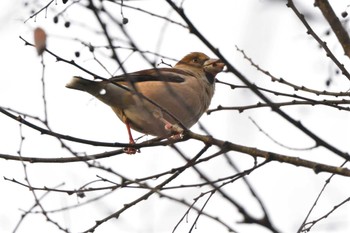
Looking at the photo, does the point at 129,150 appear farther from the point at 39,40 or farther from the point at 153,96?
the point at 39,40

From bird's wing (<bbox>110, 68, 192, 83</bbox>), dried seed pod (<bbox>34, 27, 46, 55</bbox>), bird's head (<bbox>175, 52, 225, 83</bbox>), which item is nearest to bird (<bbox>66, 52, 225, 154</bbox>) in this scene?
bird's wing (<bbox>110, 68, 192, 83</bbox>)

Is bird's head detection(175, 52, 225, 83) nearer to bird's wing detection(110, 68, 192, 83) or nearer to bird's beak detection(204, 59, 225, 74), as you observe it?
bird's beak detection(204, 59, 225, 74)

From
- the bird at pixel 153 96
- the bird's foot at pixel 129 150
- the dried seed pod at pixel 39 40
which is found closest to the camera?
the dried seed pod at pixel 39 40

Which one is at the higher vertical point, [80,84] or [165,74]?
[165,74]

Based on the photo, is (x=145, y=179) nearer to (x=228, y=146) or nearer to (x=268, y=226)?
(x=228, y=146)

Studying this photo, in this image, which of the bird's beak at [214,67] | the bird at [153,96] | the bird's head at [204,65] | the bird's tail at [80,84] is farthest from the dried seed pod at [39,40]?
the bird's beak at [214,67]

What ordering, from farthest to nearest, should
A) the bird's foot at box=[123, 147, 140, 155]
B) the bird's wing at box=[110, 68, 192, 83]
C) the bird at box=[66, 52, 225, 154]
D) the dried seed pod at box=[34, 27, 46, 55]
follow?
1. the bird's wing at box=[110, 68, 192, 83]
2. the bird at box=[66, 52, 225, 154]
3. the bird's foot at box=[123, 147, 140, 155]
4. the dried seed pod at box=[34, 27, 46, 55]

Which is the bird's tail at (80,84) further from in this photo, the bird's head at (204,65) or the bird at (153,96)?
the bird's head at (204,65)

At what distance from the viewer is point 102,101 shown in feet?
18.8

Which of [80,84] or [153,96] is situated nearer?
[80,84]

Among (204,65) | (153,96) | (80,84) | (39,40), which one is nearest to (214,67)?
(204,65)

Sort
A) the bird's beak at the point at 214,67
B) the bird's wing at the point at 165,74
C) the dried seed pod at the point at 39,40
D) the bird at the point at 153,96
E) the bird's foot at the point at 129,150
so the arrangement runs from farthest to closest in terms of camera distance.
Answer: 1. the bird's beak at the point at 214,67
2. the bird's wing at the point at 165,74
3. the bird at the point at 153,96
4. the bird's foot at the point at 129,150
5. the dried seed pod at the point at 39,40

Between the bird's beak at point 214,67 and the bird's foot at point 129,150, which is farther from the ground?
the bird's beak at point 214,67

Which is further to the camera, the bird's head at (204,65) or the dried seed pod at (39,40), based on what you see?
the bird's head at (204,65)
